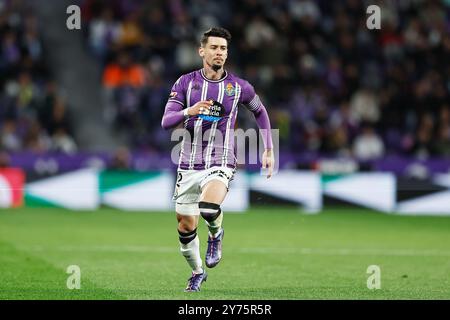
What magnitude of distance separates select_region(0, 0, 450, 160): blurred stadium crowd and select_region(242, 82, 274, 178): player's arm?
11320 millimetres

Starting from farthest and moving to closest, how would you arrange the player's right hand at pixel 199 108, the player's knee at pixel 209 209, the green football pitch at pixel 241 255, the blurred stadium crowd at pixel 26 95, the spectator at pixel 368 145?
the spectator at pixel 368 145
the blurred stadium crowd at pixel 26 95
the green football pitch at pixel 241 255
the player's knee at pixel 209 209
the player's right hand at pixel 199 108

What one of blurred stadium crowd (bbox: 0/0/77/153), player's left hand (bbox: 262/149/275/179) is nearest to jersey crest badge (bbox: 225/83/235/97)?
player's left hand (bbox: 262/149/275/179)

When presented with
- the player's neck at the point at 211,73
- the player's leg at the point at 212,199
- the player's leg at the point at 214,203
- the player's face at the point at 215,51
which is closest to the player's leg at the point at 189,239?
the player's leg at the point at 214,203

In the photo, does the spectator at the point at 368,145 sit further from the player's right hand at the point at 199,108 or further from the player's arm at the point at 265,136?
the player's right hand at the point at 199,108

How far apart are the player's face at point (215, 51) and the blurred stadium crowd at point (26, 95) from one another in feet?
37.6

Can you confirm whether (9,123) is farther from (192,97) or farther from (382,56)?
(192,97)

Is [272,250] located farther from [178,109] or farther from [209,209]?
[178,109]

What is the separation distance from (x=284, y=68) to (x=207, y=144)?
539 inches

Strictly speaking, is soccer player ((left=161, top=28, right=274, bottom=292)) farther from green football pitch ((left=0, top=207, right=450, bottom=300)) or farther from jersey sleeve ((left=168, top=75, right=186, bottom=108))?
green football pitch ((left=0, top=207, right=450, bottom=300))

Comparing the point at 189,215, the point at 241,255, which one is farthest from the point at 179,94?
the point at 241,255

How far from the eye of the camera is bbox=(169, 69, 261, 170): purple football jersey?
973 centimetres

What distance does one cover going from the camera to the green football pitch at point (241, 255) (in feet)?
32.1

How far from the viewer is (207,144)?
982cm
